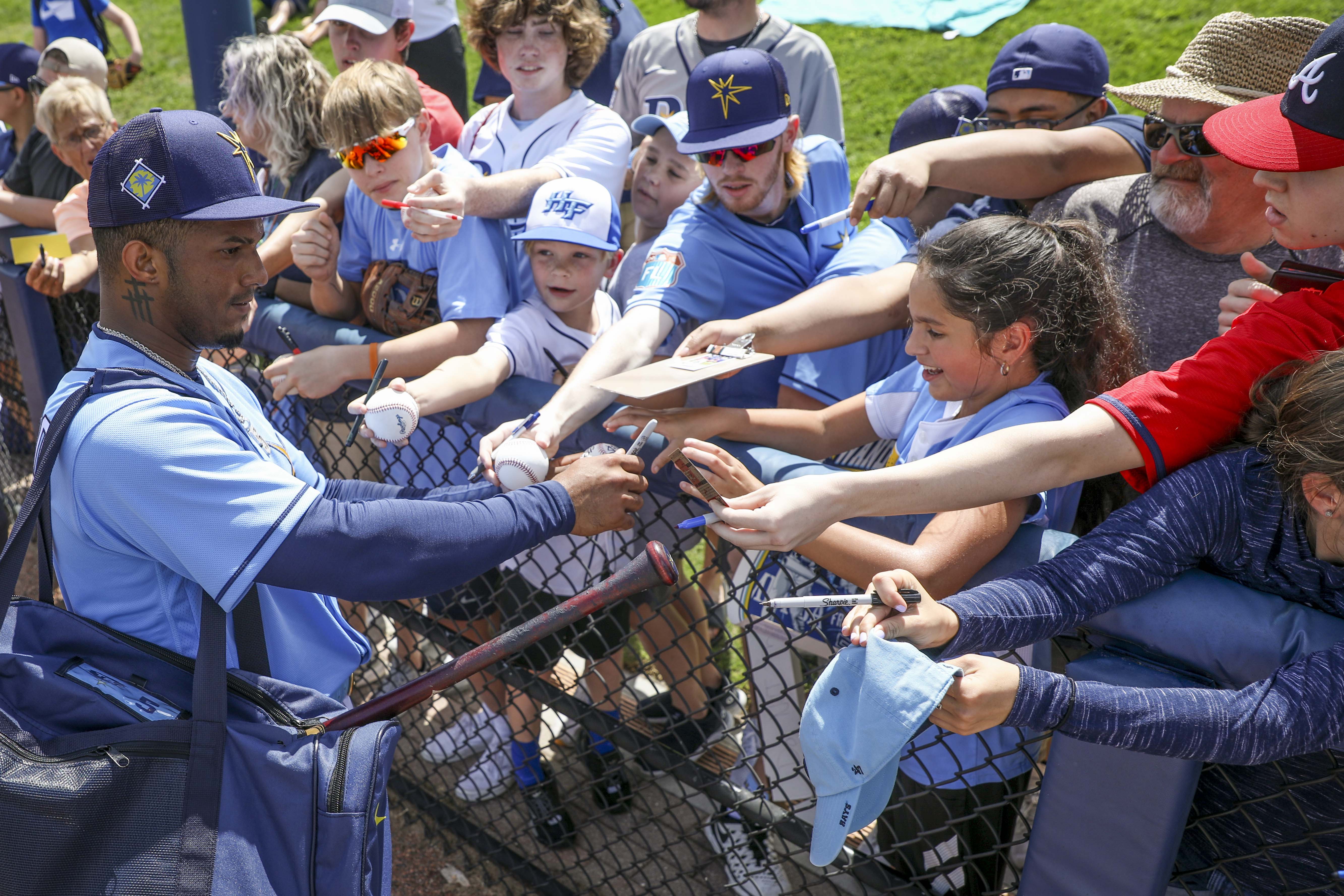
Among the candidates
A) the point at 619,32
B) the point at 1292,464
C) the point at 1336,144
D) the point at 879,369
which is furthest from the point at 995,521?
the point at 619,32

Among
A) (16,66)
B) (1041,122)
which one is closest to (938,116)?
(1041,122)

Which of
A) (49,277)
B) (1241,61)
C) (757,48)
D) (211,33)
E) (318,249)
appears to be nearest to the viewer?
(1241,61)

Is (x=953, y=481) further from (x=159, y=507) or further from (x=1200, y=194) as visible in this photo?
(x=159, y=507)

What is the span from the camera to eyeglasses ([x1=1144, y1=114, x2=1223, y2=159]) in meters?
2.27

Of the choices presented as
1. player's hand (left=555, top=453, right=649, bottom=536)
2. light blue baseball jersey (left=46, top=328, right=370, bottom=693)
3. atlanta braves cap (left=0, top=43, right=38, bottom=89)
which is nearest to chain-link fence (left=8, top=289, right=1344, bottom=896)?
player's hand (left=555, top=453, right=649, bottom=536)

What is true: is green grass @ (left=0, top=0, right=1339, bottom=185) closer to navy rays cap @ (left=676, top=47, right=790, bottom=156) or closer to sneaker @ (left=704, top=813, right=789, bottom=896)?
navy rays cap @ (left=676, top=47, right=790, bottom=156)

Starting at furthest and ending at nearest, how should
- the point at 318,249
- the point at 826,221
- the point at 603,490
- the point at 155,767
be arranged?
the point at 318,249 → the point at 826,221 → the point at 603,490 → the point at 155,767

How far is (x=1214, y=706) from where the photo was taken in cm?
133

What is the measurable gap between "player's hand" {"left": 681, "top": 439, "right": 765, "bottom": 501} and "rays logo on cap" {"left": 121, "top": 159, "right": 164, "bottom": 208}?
3.53ft

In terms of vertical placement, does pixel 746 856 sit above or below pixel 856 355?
below

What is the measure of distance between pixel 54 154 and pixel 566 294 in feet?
11.5

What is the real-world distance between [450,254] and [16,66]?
4435 mm

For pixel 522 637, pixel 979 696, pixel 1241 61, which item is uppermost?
pixel 1241 61

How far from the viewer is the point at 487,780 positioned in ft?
10.6
